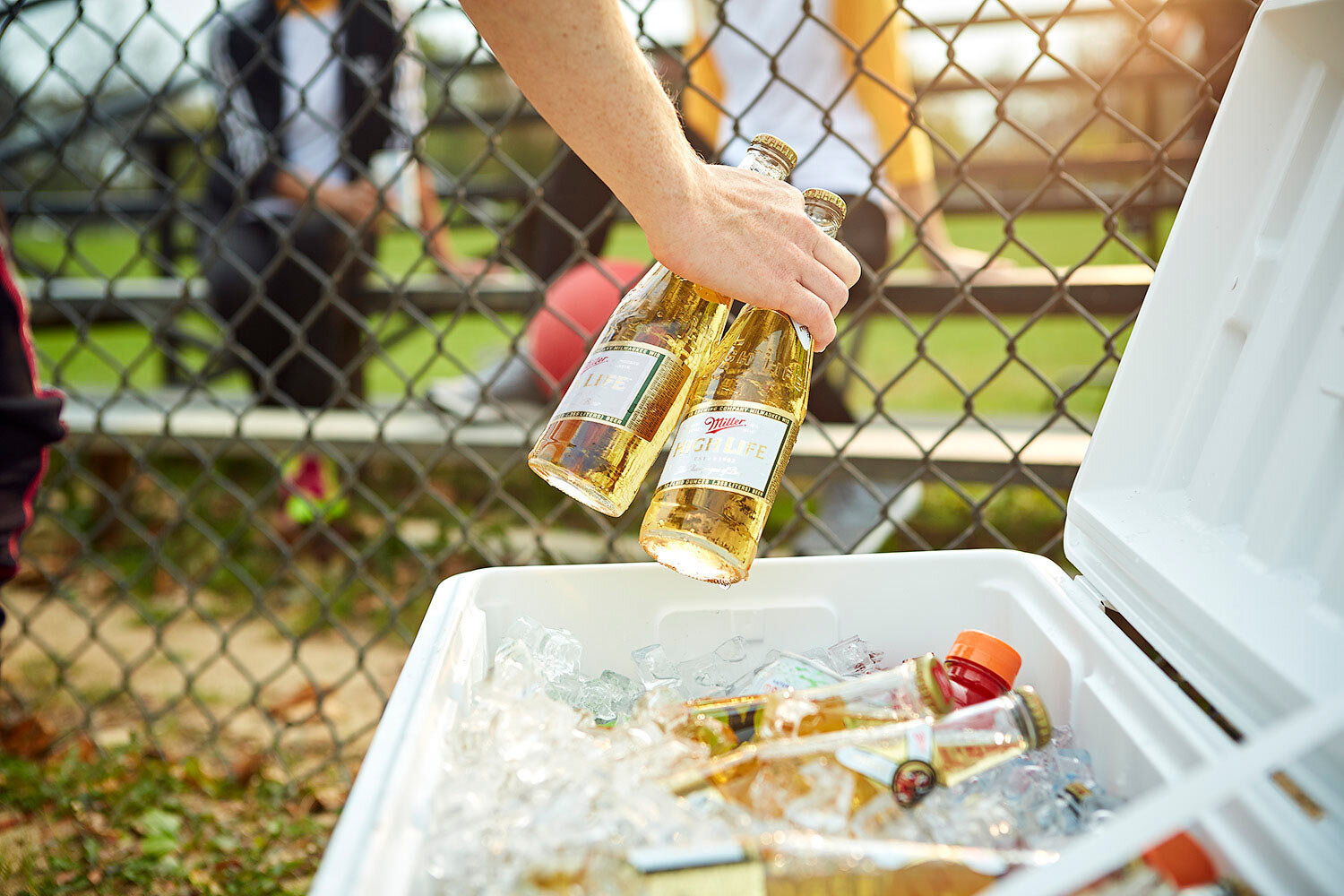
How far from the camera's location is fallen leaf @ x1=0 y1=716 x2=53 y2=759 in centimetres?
207

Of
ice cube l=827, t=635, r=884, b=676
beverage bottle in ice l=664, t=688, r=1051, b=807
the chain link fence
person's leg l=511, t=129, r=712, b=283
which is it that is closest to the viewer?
beverage bottle in ice l=664, t=688, r=1051, b=807

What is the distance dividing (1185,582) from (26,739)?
237 cm

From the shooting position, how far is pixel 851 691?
A: 875 millimetres

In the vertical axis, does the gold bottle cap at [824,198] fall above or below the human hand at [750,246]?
above

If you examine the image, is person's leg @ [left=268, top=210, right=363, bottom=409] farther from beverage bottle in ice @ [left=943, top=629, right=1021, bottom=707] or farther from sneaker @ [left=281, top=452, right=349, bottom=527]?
beverage bottle in ice @ [left=943, top=629, right=1021, bottom=707]

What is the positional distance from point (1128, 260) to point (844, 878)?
426 centimetres

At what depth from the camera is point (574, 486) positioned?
0.99m

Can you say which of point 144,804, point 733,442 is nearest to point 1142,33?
point 733,442

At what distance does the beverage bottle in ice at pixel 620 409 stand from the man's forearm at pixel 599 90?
0.14 metres

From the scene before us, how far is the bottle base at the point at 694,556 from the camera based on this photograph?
3.07ft

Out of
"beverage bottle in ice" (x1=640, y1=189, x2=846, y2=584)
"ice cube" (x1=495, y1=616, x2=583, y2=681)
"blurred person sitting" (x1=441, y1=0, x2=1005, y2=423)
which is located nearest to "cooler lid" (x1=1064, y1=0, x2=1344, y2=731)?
"beverage bottle in ice" (x1=640, y1=189, x2=846, y2=584)

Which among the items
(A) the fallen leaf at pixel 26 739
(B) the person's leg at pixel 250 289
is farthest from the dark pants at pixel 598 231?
(A) the fallen leaf at pixel 26 739

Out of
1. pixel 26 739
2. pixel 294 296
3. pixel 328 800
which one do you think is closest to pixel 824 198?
pixel 328 800

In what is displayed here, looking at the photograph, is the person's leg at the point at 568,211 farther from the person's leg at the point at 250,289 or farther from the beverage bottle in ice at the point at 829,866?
the beverage bottle in ice at the point at 829,866
